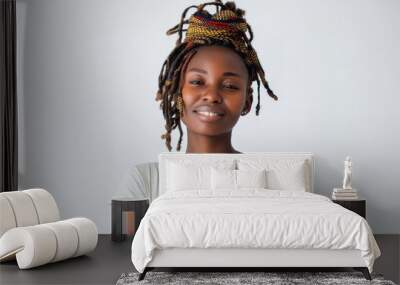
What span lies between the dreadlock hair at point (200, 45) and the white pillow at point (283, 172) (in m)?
0.61

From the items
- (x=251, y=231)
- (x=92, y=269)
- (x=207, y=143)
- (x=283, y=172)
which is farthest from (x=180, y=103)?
(x=251, y=231)

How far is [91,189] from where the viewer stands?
668 cm

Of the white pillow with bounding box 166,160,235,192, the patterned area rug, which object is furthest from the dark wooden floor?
the white pillow with bounding box 166,160,235,192

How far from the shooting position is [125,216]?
6152 mm

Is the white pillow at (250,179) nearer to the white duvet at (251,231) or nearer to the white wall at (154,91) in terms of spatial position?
the white wall at (154,91)

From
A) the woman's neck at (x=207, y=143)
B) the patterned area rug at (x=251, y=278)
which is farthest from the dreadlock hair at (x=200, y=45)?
the patterned area rug at (x=251, y=278)

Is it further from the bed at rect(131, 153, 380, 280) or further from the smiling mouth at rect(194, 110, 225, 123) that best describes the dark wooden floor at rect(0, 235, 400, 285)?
the smiling mouth at rect(194, 110, 225, 123)

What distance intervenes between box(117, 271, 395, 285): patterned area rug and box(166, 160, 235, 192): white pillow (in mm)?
1221

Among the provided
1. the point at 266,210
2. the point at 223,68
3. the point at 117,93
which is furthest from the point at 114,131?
the point at 266,210

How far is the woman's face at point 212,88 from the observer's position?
19.5 feet

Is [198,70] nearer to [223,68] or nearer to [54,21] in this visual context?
[223,68]

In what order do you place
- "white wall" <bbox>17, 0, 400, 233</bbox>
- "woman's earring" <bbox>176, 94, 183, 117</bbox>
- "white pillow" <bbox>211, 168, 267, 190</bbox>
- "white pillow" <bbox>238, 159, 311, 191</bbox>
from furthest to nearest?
1. "white wall" <bbox>17, 0, 400, 233</bbox>
2. "woman's earring" <bbox>176, 94, 183, 117</bbox>
3. "white pillow" <bbox>238, 159, 311, 191</bbox>
4. "white pillow" <bbox>211, 168, 267, 190</bbox>

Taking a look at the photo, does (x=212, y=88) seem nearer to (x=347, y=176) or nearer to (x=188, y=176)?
(x=188, y=176)

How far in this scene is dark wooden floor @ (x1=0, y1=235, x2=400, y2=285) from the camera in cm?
459
